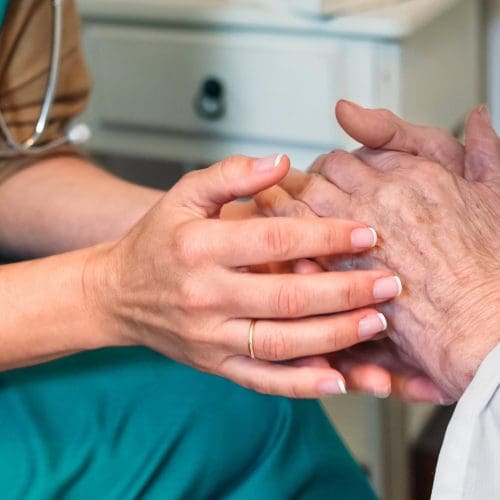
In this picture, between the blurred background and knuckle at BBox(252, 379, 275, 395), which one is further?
the blurred background

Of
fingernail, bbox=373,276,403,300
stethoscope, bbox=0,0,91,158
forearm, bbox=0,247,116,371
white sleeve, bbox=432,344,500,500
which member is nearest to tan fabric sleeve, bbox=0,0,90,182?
stethoscope, bbox=0,0,91,158

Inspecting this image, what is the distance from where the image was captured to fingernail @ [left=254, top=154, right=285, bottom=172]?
0.66 metres

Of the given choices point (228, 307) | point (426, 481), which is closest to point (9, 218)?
point (228, 307)

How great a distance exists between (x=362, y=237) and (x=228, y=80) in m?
0.66

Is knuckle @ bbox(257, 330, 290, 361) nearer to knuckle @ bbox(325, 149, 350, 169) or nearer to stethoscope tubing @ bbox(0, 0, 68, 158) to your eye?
knuckle @ bbox(325, 149, 350, 169)

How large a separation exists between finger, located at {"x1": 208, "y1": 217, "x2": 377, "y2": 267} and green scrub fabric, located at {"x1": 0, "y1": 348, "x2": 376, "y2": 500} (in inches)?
8.1

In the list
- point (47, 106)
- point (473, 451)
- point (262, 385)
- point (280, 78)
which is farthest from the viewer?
point (280, 78)

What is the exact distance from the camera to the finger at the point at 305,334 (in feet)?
2.16

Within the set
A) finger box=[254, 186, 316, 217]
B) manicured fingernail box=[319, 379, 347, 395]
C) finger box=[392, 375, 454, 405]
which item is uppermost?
finger box=[254, 186, 316, 217]

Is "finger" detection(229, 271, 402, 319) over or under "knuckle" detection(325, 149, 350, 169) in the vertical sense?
under

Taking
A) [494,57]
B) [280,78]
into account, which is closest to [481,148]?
[280,78]

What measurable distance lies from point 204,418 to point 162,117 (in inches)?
25.6

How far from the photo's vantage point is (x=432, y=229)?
0.72 metres

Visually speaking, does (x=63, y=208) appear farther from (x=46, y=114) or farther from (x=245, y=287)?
(x=245, y=287)
